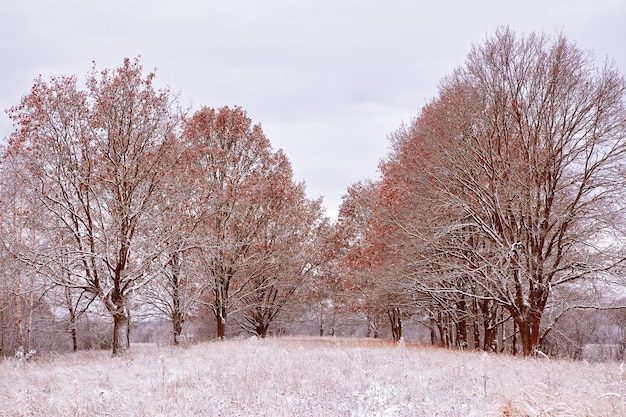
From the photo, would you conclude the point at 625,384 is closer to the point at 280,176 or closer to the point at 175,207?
the point at 175,207

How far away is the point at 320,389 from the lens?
775 centimetres

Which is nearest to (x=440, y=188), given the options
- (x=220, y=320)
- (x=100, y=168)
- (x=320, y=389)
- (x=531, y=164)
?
(x=531, y=164)

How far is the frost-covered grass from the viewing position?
622cm

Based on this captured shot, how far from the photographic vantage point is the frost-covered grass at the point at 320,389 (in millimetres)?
6224

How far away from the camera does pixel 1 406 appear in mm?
7156

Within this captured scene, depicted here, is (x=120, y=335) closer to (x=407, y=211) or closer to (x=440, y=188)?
(x=407, y=211)

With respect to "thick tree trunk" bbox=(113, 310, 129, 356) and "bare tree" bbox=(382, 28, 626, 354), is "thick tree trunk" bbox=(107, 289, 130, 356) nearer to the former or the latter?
"thick tree trunk" bbox=(113, 310, 129, 356)

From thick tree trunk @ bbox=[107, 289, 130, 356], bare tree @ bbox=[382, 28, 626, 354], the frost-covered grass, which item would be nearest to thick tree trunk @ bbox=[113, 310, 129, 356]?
thick tree trunk @ bbox=[107, 289, 130, 356]

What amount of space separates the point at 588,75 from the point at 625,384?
33.4 ft

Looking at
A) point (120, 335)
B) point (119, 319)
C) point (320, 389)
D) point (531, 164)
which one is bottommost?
point (120, 335)

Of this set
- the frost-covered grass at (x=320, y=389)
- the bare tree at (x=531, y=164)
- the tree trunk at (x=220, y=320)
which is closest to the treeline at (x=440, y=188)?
the bare tree at (x=531, y=164)

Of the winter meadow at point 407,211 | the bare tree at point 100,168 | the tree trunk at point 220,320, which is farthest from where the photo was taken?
the tree trunk at point 220,320

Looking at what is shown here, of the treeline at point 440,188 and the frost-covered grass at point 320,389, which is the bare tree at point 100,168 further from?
the frost-covered grass at point 320,389

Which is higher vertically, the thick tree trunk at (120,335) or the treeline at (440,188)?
the treeline at (440,188)
